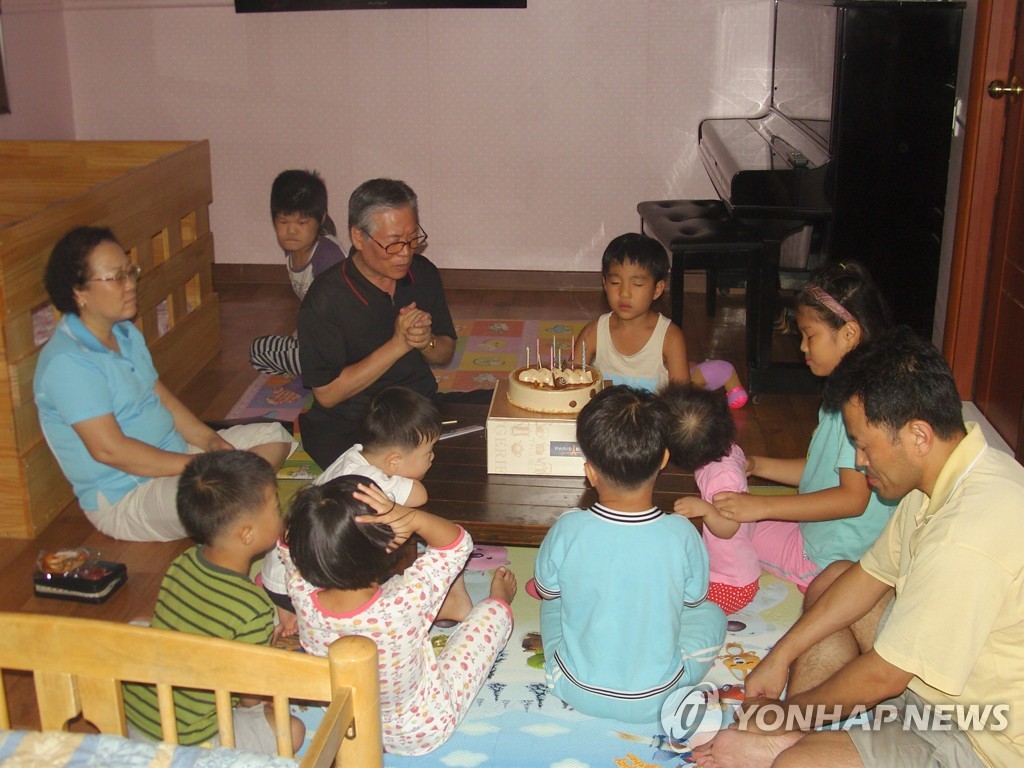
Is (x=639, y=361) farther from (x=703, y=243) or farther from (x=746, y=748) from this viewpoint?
(x=746, y=748)

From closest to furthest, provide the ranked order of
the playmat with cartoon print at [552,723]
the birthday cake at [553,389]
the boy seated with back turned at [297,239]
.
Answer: the playmat with cartoon print at [552,723]
the birthday cake at [553,389]
the boy seated with back turned at [297,239]

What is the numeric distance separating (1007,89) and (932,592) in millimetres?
2446

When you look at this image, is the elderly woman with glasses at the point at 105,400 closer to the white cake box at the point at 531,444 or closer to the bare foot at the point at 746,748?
the white cake box at the point at 531,444

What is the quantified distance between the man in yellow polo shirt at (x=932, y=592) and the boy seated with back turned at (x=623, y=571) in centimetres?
29

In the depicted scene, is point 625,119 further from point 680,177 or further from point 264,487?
point 264,487

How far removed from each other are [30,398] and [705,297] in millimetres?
3342

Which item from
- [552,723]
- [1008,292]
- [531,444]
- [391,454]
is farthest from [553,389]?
[1008,292]

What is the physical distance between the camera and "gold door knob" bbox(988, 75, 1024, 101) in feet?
11.4

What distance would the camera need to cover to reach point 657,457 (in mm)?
2029

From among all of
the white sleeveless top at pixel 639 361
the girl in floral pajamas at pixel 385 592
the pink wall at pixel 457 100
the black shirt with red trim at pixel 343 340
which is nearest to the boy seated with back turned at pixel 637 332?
the white sleeveless top at pixel 639 361

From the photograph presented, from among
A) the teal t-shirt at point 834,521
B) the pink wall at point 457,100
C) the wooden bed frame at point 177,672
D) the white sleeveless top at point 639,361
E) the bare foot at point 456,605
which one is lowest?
the bare foot at point 456,605

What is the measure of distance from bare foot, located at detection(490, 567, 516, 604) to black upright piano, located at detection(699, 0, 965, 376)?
Answer: 1.82 metres

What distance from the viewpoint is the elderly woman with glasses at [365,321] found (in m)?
2.85

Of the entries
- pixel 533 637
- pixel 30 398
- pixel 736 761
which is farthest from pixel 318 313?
pixel 736 761
